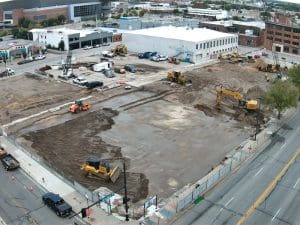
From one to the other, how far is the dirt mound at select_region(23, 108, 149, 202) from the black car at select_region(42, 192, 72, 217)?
337 centimetres

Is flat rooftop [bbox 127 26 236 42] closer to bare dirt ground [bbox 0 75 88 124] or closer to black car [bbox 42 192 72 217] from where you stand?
bare dirt ground [bbox 0 75 88 124]

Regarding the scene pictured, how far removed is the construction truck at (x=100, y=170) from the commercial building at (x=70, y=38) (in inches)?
2369

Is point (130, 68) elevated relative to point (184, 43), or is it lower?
lower

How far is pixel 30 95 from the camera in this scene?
57344mm

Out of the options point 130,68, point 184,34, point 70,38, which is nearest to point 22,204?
point 130,68

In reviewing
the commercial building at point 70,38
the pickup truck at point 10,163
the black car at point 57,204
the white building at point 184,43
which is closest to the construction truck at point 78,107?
the pickup truck at point 10,163

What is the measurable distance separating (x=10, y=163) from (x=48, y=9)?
357 feet

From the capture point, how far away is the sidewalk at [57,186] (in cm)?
2828

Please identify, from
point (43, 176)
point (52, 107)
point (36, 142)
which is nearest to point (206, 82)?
point (52, 107)

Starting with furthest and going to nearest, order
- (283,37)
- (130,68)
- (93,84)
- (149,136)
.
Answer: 1. (283,37)
2. (130,68)
3. (93,84)
4. (149,136)

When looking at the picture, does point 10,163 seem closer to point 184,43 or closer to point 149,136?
point 149,136

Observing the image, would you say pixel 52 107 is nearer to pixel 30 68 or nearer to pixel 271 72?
pixel 30 68

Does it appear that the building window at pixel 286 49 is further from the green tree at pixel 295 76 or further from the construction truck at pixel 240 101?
the construction truck at pixel 240 101

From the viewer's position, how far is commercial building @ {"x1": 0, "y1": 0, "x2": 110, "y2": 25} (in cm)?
12706
